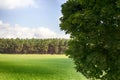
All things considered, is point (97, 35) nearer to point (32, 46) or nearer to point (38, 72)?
point (38, 72)

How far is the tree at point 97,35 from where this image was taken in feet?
59.5

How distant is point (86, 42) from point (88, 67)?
5.27 feet

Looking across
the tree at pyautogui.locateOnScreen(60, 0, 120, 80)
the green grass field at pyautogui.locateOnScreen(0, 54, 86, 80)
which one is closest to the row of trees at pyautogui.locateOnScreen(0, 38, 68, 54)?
the green grass field at pyautogui.locateOnScreen(0, 54, 86, 80)

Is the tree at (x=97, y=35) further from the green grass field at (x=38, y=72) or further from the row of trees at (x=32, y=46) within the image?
the row of trees at (x=32, y=46)

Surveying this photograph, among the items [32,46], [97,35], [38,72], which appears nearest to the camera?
[97,35]

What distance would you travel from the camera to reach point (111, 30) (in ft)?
60.5

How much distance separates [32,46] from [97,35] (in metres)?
170

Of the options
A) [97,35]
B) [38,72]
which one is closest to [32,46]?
[38,72]

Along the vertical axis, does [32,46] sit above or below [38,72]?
above

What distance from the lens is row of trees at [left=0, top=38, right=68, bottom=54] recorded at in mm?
186375

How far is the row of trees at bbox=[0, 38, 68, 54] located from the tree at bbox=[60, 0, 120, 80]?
543 ft

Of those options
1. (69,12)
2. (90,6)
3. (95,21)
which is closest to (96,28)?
(95,21)

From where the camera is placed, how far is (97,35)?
1847 cm

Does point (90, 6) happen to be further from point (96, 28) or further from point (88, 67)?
point (88, 67)
